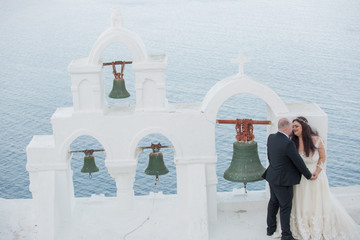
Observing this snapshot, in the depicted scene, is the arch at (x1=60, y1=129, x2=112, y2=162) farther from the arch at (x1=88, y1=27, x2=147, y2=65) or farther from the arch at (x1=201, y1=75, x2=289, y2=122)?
the arch at (x1=201, y1=75, x2=289, y2=122)

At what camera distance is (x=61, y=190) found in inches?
419

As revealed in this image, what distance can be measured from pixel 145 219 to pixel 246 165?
2.25 metres

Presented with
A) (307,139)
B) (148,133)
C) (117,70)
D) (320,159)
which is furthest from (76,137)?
(117,70)

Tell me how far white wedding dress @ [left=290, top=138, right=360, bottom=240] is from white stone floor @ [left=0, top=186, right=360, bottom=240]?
0.72 metres

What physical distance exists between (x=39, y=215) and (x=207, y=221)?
3002mm

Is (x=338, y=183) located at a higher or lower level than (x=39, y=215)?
lower

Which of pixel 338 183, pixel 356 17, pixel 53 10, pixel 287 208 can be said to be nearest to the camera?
pixel 287 208

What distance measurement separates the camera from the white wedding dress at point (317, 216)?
981 cm

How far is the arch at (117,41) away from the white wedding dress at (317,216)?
353 cm

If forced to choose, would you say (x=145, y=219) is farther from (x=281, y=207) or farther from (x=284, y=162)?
(x=284, y=162)

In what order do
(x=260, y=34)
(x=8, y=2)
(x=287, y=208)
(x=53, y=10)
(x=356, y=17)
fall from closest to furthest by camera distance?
(x=287, y=208)
(x=260, y=34)
(x=356, y=17)
(x=53, y=10)
(x=8, y=2)

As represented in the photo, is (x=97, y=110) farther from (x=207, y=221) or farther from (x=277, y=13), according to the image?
(x=277, y=13)

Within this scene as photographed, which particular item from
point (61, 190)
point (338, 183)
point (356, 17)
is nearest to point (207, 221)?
point (61, 190)

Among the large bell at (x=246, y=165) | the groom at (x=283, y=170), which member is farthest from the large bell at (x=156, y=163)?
the groom at (x=283, y=170)
